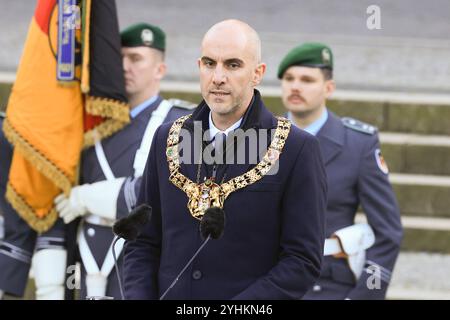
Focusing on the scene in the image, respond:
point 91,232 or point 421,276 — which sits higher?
point 91,232

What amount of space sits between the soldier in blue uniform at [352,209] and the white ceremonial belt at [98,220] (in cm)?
96

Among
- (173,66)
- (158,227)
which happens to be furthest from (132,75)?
(173,66)

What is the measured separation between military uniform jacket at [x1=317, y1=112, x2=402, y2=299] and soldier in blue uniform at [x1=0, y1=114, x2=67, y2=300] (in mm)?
1243

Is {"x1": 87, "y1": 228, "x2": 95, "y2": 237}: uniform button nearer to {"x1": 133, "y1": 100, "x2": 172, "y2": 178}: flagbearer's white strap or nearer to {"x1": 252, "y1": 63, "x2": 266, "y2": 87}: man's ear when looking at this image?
{"x1": 133, "y1": 100, "x2": 172, "y2": 178}: flagbearer's white strap

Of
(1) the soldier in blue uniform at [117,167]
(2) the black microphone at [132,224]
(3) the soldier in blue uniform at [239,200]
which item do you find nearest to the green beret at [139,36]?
(1) the soldier in blue uniform at [117,167]

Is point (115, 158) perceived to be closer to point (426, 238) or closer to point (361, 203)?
point (361, 203)

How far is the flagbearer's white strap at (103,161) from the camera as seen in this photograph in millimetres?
5629

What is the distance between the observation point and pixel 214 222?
357 cm

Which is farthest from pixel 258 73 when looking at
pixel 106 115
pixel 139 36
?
pixel 139 36

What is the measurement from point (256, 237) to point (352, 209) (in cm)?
192

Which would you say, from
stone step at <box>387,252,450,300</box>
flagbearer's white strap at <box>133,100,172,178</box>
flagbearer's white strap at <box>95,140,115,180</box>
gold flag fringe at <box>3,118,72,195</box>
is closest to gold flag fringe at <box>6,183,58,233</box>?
gold flag fringe at <box>3,118,72,195</box>

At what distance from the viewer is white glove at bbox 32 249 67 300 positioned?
18.7 ft

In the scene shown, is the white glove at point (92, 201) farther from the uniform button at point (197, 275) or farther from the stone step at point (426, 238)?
the stone step at point (426, 238)
